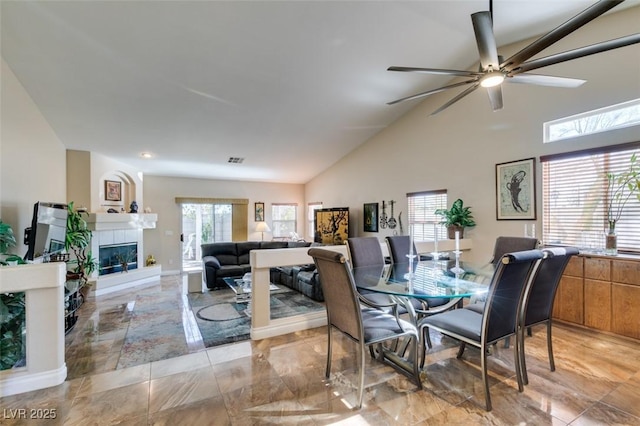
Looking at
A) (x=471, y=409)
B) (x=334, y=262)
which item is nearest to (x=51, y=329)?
(x=334, y=262)

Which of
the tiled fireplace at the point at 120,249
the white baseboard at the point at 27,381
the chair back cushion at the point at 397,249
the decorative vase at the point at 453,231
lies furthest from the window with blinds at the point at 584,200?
the tiled fireplace at the point at 120,249

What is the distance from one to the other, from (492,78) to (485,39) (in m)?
0.43

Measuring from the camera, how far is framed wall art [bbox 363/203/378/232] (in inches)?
256

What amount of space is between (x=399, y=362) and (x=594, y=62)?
4026 mm

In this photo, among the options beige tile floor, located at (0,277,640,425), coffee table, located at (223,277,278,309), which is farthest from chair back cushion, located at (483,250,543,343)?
coffee table, located at (223,277,278,309)

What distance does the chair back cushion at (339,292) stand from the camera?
1923 millimetres

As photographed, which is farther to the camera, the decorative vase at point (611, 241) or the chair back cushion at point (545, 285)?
the decorative vase at point (611, 241)

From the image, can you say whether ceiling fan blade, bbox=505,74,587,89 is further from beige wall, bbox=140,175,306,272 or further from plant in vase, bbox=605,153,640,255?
beige wall, bbox=140,175,306,272

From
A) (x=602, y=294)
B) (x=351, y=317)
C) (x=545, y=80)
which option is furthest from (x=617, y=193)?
(x=351, y=317)

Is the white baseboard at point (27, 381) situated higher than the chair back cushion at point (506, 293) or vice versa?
the chair back cushion at point (506, 293)

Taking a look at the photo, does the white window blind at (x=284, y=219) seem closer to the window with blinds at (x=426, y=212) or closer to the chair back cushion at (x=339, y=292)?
the window with blinds at (x=426, y=212)

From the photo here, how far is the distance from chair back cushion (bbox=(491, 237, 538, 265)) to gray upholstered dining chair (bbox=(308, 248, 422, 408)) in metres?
1.58

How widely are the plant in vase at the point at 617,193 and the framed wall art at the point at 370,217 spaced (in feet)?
12.4

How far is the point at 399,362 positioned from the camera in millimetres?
2391
